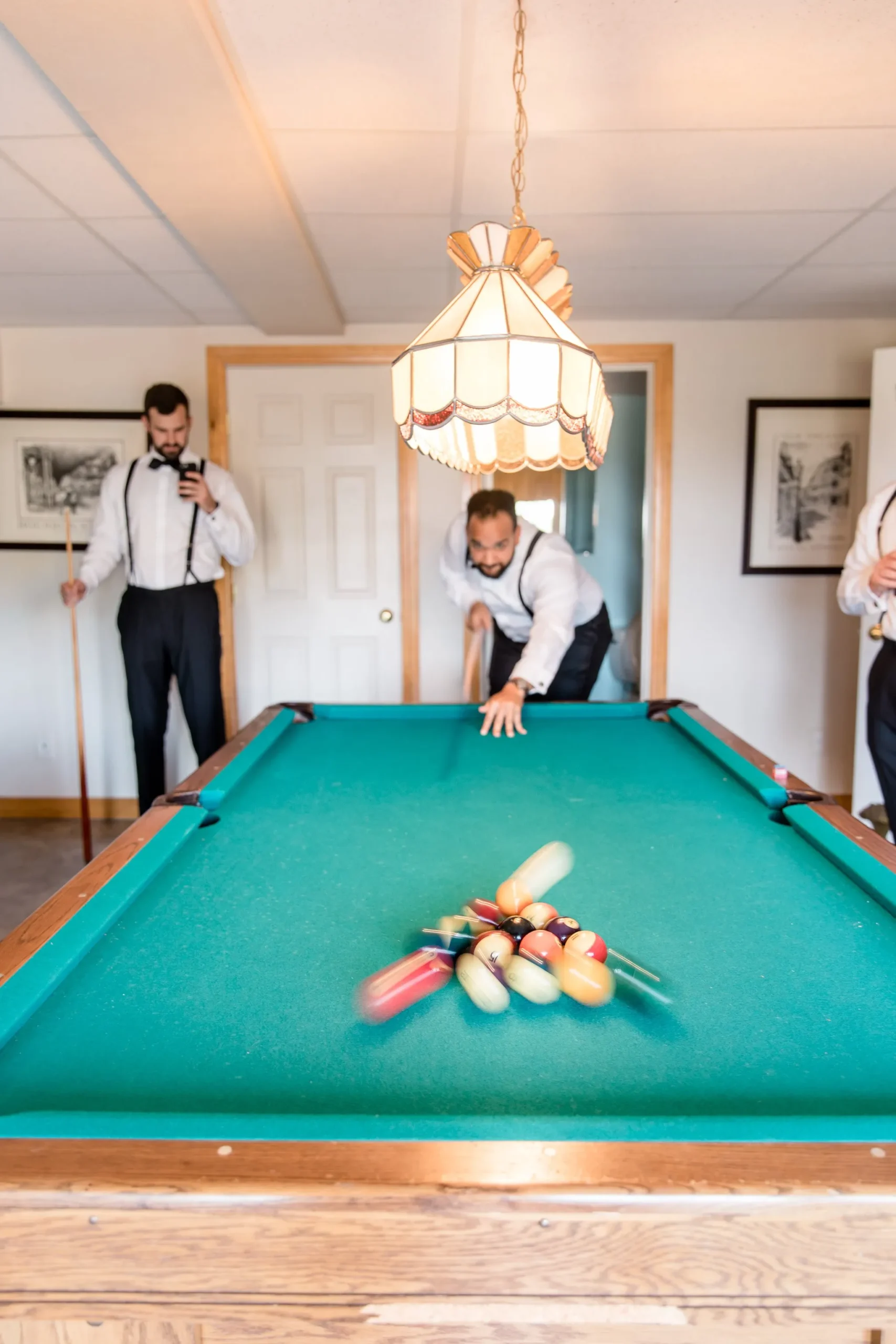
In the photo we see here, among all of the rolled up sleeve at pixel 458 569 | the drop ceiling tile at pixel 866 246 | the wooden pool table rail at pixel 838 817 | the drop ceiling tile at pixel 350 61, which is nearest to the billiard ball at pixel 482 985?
the wooden pool table rail at pixel 838 817

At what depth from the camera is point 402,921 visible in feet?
4.16

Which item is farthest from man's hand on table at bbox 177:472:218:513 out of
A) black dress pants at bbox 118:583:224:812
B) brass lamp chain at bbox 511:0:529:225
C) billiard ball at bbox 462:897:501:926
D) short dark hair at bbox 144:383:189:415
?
billiard ball at bbox 462:897:501:926

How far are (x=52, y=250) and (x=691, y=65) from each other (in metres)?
2.03

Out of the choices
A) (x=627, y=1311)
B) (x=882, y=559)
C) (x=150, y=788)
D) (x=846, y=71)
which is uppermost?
(x=846, y=71)

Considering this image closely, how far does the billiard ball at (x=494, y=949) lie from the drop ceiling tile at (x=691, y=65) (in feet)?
4.98

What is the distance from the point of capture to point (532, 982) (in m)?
1.04

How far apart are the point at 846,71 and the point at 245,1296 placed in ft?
7.18

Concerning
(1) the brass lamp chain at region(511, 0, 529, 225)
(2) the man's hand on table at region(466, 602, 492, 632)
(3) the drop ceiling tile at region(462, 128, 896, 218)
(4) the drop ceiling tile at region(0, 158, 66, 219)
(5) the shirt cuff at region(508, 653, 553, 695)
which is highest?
(4) the drop ceiling tile at region(0, 158, 66, 219)

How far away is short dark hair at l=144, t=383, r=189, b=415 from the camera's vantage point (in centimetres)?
339

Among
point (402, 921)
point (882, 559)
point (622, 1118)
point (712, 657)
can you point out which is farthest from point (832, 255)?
point (622, 1118)

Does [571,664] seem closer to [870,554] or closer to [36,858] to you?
[870,554]

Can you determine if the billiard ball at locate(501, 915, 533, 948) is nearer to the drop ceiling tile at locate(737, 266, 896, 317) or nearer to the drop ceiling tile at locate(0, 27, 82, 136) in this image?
the drop ceiling tile at locate(0, 27, 82, 136)

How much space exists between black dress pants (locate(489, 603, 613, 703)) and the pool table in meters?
1.96

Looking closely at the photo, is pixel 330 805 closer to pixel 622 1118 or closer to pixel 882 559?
pixel 622 1118
